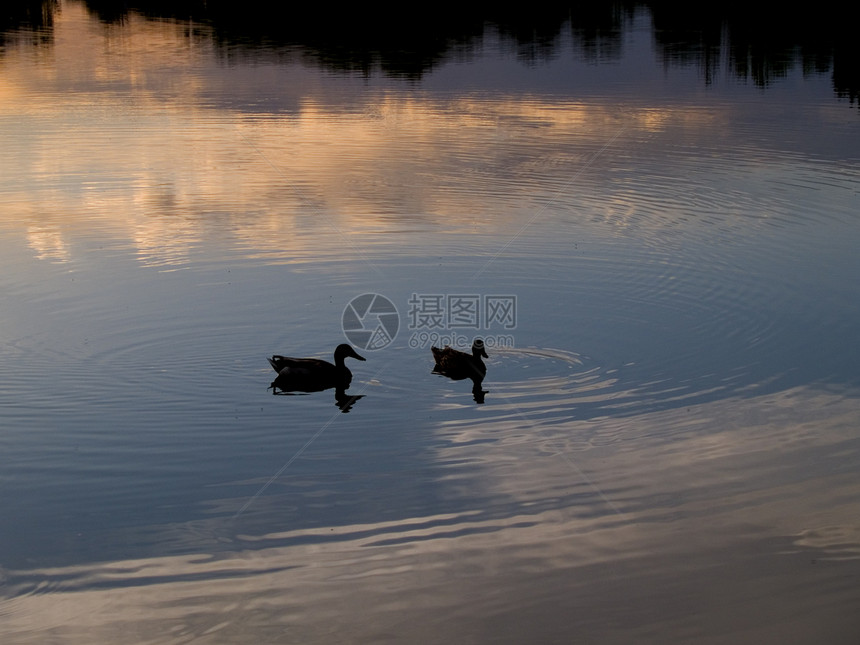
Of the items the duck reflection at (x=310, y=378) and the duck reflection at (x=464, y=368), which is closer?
the duck reflection at (x=310, y=378)

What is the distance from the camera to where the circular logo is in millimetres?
10727

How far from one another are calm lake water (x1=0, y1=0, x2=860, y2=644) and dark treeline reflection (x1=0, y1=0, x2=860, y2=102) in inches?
432

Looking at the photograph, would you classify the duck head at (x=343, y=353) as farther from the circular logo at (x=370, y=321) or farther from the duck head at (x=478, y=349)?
the duck head at (x=478, y=349)

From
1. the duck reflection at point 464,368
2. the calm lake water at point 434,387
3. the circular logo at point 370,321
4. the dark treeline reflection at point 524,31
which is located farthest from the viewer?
the dark treeline reflection at point 524,31

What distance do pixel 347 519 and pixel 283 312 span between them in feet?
16.0

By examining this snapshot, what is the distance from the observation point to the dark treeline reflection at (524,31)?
32.3 metres

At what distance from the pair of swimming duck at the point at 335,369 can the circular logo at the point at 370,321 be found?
2.33 feet

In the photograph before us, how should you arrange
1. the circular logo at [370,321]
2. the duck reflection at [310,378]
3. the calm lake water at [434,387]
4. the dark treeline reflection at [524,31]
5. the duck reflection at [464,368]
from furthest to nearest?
the dark treeline reflection at [524,31], the circular logo at [370,321], the duck reflection at [464,368], the duck reflection at [310,378], the calm lake water at [434,387]

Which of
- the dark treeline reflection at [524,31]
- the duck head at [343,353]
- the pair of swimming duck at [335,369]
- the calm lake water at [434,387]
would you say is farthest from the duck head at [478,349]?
the dark treeline reflection at [524,31]

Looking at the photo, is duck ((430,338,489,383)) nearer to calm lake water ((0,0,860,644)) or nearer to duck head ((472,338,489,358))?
duck head ((472,338,489,358))

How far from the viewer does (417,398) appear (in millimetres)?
9211

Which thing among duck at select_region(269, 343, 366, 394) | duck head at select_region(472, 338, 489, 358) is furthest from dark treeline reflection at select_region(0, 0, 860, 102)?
duck at select_region(269, 343, 366, 394)

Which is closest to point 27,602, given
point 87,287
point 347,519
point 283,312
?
point 347,519

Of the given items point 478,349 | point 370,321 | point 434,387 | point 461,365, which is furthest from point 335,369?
point 370,321
